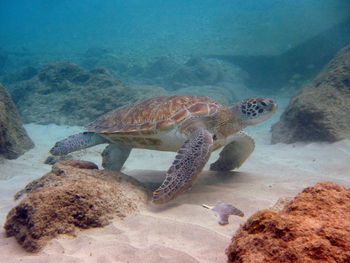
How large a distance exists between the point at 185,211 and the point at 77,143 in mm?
3184

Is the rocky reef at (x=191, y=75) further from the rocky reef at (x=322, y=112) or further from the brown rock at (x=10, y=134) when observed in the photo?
the brown rock at (x=10, y=134)

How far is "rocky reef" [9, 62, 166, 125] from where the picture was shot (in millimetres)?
11602

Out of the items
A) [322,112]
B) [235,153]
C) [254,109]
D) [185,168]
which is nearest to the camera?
[185,168]

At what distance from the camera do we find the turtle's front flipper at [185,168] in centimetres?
321

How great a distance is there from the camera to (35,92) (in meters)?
13.7

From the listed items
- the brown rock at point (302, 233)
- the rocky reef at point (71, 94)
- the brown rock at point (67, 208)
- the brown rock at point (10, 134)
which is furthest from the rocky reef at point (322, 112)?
the brown rock at point (10, 134)

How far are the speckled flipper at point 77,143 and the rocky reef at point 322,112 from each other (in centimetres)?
547

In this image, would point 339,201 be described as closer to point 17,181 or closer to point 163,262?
point 163,262

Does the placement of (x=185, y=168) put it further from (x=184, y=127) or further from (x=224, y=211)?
(x=184, y=127)

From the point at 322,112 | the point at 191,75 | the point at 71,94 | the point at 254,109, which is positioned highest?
the point at 254,109

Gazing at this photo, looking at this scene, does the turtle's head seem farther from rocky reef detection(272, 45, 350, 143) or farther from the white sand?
rocky reef detection(272, 45, 350, 143)

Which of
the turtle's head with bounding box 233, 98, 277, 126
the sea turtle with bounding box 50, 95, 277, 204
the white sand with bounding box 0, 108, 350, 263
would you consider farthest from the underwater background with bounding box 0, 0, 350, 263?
the turtle's head with bounding box 233, 98, 277, 126

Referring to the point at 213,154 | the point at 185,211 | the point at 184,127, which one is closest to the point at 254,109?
the point at 184,127

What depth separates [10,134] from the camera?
727 centimetres
